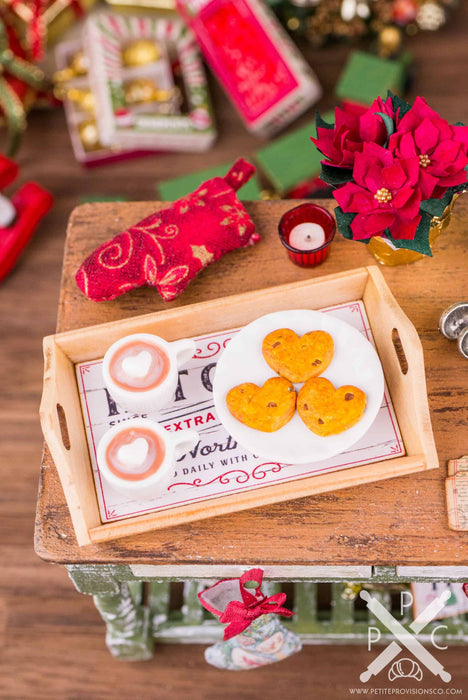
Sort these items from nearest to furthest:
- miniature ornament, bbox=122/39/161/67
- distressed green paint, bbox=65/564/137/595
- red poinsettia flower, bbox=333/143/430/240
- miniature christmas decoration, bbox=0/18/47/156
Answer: red poinsettia flower, bbox=333/143/430/240
distressed green paint, bbox=65/564/137/595
miniature christmas decoration, bbox=0/18/47/156
miniature ornament, bbox=122/39/161/67

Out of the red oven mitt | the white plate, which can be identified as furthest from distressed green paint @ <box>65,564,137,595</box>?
the red oven mitt

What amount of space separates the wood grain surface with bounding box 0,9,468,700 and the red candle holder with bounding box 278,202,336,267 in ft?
0.27

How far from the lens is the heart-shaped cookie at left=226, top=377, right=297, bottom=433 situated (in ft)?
2.87

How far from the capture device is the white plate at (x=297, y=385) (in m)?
0.87

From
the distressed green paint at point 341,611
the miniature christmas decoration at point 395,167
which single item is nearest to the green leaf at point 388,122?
the miniature christmas decoration at point 395,167

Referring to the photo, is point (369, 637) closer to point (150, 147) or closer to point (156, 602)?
point (156, 602)

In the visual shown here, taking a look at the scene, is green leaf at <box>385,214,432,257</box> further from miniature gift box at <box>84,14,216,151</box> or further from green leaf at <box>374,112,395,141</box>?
miniature gift box at <box>84,14,216,151</box>

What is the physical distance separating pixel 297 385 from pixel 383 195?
278 millimetres

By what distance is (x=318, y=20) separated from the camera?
76.4 inches

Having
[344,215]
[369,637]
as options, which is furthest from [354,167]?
[369,637]

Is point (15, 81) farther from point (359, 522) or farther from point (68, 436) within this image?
point (359, 522)

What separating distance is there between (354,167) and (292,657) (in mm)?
1126

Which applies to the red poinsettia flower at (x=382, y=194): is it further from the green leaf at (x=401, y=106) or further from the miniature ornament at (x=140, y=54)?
the miniature ornament at (x=140, y=54)

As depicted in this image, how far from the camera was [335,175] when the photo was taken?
900 millimetres
